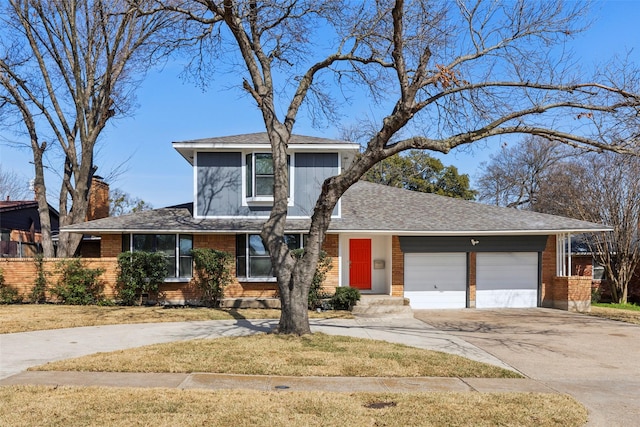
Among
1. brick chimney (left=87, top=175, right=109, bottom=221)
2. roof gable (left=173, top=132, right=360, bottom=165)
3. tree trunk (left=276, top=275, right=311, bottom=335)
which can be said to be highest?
roof gable (left=173, top=132, right=360, bottom=165)

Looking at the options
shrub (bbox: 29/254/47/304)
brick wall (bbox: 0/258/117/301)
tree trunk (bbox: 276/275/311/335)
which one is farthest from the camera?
brick wall (bbox: 0/258/117/301)

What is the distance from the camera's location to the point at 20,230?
2975 centimetres

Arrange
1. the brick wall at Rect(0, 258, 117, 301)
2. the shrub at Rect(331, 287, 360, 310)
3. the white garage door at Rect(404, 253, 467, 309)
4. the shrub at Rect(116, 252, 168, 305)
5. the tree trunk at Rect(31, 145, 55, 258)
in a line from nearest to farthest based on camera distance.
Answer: the shrub at Rect(331, 287, 360, 310) → the shrub at Rect(116, 252, 168, 305) → the brick wall at Rect(0, 258, 117, 301) → the white garage door at Rect(404, 253, 467, 309) → the tree trunk at Rect(31, 145, 55, 258)

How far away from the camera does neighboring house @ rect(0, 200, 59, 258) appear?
25.5 metres

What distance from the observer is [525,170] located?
140 feet

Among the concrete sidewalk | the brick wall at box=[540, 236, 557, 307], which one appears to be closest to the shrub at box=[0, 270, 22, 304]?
the concrete sidewalk

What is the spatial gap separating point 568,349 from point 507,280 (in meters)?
7.91

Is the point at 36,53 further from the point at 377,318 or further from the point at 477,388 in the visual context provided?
the point at 477,388

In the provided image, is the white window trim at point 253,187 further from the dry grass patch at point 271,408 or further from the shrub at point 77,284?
the dry grass patch at point 271,408

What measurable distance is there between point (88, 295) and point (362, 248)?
943 cm

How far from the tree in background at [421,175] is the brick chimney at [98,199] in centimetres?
1715

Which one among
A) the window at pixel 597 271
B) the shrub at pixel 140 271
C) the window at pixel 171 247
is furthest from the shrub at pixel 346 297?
the window at pixel 597 271

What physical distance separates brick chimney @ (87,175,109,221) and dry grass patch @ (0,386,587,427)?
19000mm

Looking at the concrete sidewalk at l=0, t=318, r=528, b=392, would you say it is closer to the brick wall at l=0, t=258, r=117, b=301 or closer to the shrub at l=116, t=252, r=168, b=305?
the shrub at l=116, t=252, r=168, b=305
